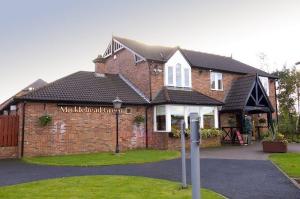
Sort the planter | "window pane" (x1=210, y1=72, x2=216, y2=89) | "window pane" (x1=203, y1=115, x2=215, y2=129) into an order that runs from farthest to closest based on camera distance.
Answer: "window pane" (x1=210, y1=72, x2=216, y2=89)
"window pane" (x1=203, y1=115, x2=215, y2=129)
the planter

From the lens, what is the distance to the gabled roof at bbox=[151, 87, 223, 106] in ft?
74.8

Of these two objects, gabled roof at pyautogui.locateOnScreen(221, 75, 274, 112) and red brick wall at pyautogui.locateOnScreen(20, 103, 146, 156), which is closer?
red brick wall at pyautogui.locateOnScreen(20, 103, 146, 156)

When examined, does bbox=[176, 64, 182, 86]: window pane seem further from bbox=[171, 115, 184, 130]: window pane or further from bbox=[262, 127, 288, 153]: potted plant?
bbox=[262, 127, 288, 153]: potted plant

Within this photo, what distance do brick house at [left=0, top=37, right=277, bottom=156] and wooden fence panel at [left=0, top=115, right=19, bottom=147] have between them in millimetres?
678

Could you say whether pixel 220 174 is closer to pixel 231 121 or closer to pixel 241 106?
pixel 241 106

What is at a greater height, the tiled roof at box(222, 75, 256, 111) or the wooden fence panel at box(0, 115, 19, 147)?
the tiled roof at box(222, 75, 256, 111)

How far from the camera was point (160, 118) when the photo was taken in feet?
77.0

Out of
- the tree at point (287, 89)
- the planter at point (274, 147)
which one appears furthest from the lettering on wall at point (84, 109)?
the tree at point (287, 89)

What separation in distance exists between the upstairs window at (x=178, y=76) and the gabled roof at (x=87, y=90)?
2.84 metres

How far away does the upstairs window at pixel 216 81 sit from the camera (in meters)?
28.9

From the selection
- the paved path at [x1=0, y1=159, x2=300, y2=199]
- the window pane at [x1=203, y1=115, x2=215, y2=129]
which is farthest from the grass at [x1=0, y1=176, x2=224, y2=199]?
the window pane at [x1=203, y1=115, x2=215, y2=129]

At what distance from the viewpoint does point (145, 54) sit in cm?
2523

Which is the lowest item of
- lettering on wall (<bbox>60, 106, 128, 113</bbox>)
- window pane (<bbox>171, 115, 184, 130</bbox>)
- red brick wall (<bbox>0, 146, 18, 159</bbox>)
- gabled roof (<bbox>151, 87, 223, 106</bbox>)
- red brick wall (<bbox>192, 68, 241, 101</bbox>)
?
red brick wall (<bbox>0, 146, 18, 159</bbox>)

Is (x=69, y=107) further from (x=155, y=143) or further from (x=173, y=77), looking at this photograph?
(x=173, y=77)
